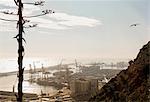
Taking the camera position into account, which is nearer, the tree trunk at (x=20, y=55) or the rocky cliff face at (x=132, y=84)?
the tree trunk at (x=20, y=55)

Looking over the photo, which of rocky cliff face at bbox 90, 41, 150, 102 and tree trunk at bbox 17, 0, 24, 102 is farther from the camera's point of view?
rocky cliff face at bbox 90, 41, 150, 102


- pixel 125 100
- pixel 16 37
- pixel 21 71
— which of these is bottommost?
pixel 125 100

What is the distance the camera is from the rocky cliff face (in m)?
5.56

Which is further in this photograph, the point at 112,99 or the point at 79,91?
the point at 79,91

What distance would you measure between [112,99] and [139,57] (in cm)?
127

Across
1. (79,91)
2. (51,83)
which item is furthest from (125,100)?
(51,83)

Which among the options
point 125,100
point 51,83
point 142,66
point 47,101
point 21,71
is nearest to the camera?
point 21,71

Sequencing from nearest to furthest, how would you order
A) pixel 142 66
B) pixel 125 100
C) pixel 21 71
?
pixel 21 71 < pixel 125 100 < pixel 142 66

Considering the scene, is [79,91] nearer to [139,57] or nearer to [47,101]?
[47,101]

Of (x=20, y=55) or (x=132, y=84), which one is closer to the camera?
(x=20, y=55)

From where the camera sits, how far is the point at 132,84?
236 inches

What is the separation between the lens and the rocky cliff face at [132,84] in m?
5.56

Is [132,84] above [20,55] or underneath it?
underneath

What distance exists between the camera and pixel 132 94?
5.62m
